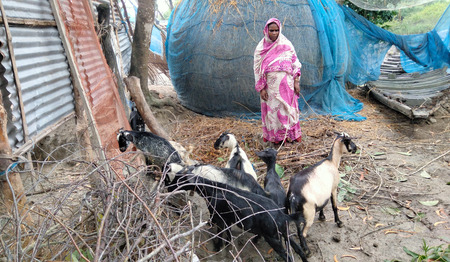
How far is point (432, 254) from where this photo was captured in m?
3.04

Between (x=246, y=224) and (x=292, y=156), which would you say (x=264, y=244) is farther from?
(x=292, y=156)

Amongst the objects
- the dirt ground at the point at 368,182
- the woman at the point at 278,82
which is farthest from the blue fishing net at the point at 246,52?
the woman at the point at 278,82

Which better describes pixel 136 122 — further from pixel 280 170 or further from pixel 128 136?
pixel 280 170

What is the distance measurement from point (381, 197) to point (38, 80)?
4312 millimetres

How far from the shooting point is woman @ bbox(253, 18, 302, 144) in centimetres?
530

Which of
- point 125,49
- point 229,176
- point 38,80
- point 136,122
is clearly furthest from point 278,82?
point 125,49

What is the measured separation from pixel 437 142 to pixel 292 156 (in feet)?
9.68

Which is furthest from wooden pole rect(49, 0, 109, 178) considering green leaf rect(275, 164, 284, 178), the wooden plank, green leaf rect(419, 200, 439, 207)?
the wooden plank

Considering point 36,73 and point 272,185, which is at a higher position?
point 36,73

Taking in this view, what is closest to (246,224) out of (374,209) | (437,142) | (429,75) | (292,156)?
(374,209)

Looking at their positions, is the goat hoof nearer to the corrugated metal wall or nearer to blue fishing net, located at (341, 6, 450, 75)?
the corrugated metal wall

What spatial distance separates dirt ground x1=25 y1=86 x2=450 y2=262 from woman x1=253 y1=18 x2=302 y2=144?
1.07 feet

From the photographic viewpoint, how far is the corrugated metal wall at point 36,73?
2994 mm

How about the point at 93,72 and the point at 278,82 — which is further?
the point at 278,82
